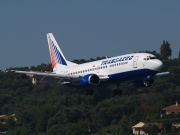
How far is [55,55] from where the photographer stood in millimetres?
158875

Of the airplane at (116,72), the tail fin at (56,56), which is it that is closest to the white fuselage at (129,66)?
the airplane at (116,72)

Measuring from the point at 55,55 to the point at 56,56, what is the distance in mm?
547

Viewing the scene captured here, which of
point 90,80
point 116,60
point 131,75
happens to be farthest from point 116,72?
point 90,80

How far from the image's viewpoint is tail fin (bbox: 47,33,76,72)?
155m

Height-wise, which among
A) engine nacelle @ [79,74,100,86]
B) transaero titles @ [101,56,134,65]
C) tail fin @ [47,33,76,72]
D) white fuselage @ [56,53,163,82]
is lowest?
engine nacelle @ [79,74,100,86]

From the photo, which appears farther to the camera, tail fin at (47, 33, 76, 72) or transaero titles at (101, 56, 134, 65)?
tail fin at (47, 33, 76, 72)

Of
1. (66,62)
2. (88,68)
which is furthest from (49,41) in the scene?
(88,68)

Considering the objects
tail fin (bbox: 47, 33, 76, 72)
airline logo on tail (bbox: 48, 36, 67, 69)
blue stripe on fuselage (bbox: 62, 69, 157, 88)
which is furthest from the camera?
airline logo on tail (bbox: 48, 36, 67, 69)

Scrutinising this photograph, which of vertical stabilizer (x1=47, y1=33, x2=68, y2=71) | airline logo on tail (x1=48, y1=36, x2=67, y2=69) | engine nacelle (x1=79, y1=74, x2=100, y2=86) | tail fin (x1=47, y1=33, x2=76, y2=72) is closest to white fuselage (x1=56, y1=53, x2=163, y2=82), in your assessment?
engine nacelle (x1=79, y1=74, x2=100, y2=86)

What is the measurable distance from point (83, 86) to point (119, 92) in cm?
614

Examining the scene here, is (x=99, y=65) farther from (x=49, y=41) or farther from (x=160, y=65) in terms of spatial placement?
(x=49, y=41)

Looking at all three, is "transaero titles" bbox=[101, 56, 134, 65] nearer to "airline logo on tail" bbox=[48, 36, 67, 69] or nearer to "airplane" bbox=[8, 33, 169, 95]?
"airplane" bbox=[8, 33, 169, 95]

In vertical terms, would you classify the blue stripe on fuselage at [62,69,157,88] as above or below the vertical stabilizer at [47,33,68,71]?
below

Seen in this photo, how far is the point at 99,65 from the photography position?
139375 millimetres
